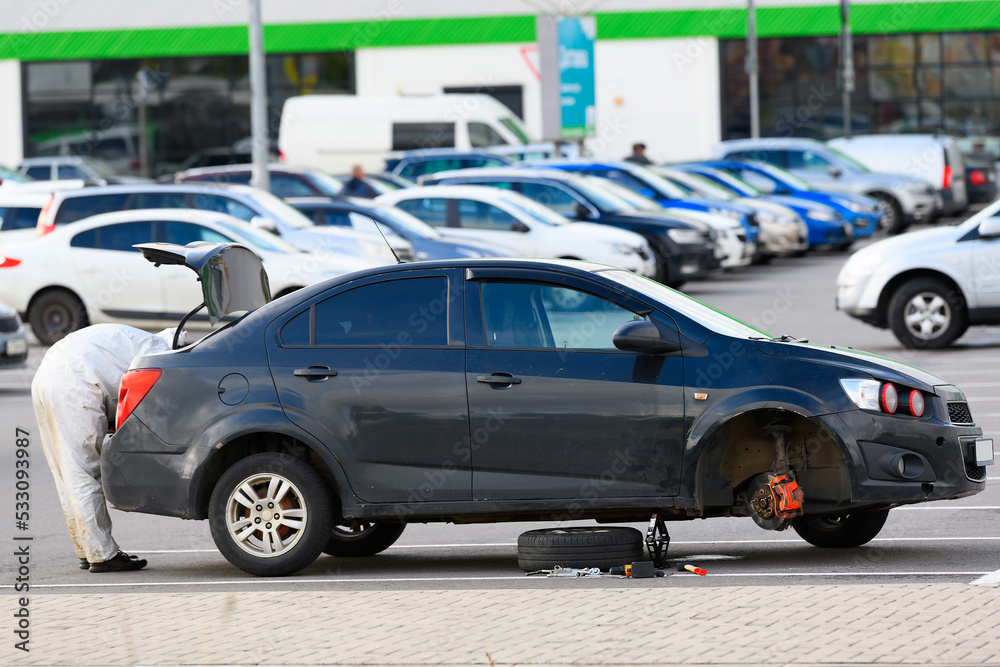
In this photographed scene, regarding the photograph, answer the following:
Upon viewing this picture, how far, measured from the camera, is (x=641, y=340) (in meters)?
6.95

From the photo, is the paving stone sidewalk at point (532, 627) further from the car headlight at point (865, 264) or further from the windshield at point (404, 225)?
the windshield at point (404, 225)

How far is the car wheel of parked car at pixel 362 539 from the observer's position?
798 cm

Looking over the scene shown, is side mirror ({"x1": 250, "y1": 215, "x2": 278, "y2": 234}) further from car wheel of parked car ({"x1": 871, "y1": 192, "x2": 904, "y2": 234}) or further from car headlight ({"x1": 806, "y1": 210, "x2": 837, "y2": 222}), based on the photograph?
car wheel of parked car ({"x1": 871, "y1": 192, "x2": 904, "y2": 234})

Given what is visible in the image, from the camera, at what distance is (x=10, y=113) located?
1967 inches

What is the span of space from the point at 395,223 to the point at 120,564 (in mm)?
13003

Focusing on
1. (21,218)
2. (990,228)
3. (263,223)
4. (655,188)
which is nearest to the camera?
(990,228)

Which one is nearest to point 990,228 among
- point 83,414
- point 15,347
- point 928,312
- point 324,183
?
point 928,312

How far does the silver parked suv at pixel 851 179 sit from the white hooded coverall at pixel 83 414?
22.9m

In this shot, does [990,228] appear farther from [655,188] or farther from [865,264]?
[655,188]

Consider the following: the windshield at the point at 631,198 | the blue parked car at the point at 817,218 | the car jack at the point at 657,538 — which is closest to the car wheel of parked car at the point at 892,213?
the blue parked car at the point at 817,218

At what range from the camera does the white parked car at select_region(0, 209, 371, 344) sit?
1770 centimetres

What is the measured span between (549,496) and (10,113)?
4651cm

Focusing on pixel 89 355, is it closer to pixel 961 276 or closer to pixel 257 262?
pixel 257 262

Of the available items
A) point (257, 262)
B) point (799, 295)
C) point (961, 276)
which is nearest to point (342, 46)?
point (799, 295)
